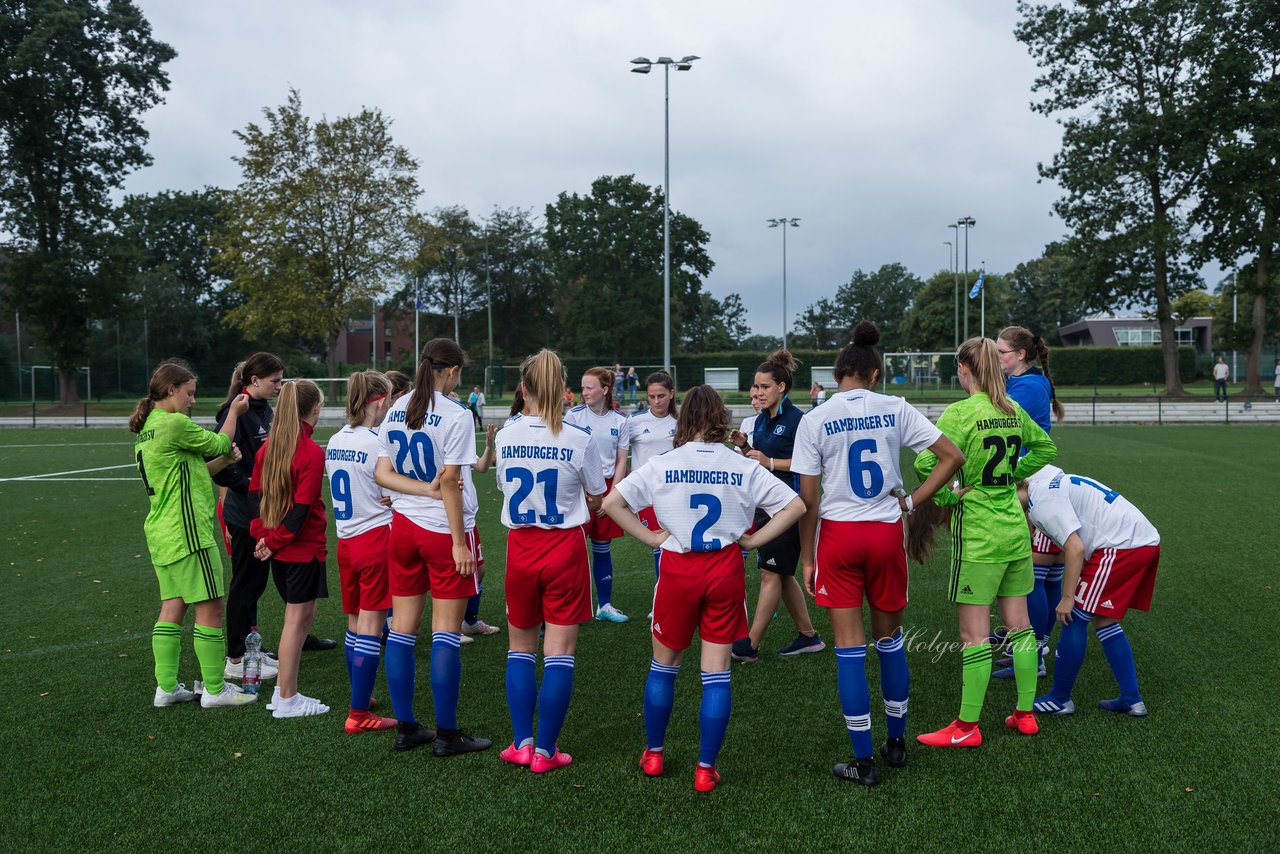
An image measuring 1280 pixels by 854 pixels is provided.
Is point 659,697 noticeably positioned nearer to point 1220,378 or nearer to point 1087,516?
point 1087,516

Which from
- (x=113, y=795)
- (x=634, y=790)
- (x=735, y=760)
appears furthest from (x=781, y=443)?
(x=113, y=795)

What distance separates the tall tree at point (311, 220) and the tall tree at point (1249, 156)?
114 feet

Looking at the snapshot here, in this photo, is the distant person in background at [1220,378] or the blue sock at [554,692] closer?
the blue sock at [554,692]

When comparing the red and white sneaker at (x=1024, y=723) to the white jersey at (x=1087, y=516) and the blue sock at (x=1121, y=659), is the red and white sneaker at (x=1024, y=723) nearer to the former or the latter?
the blue sock at (x=1121, y=659)

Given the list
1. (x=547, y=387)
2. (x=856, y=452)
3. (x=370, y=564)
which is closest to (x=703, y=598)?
(x=856, y=452)

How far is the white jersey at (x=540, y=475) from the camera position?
4.04m

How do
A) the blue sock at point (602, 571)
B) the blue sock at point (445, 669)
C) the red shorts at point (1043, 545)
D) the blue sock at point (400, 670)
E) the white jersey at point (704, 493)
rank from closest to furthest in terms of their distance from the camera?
the white jersey at point (704, 493)
the blue sock at point (445, 669)
the blue sock at point (400, 670)
the red shorts at point (1043, 545)
the blue sock at point (602, 571)

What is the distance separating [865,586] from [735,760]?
1059 mm

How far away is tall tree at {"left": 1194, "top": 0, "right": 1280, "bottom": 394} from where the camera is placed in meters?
36.3

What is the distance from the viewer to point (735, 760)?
4.32 meters

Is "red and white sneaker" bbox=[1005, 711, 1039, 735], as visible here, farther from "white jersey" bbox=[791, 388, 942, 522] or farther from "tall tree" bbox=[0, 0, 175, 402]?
"tall tree" bbox=[0, 0, 175, 402]

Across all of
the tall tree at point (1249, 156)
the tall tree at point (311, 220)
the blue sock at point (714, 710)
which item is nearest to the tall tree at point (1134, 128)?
the tall tree at point (1249, 156)

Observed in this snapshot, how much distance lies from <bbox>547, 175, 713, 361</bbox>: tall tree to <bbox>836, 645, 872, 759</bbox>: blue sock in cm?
5999

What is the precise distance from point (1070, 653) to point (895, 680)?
4.11 ft
